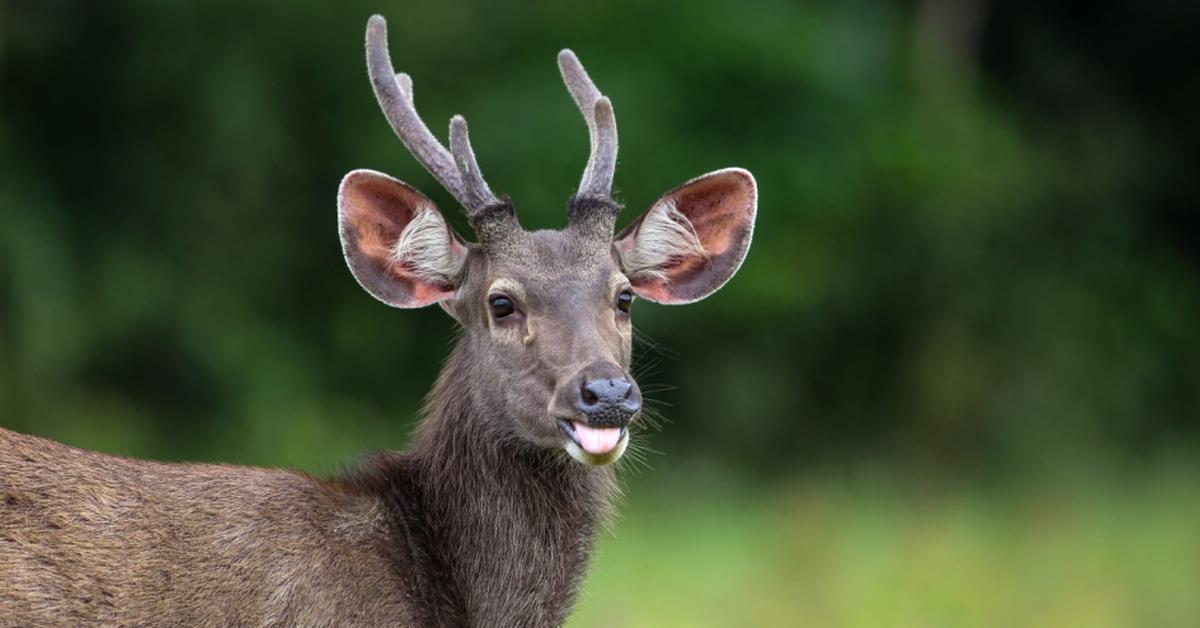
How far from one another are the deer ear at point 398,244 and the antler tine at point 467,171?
0.14 metres

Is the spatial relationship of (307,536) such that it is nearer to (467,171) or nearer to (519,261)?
(519,261)

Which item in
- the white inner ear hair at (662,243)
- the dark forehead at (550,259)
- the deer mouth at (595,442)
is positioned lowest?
the deer mouth at (595,442)

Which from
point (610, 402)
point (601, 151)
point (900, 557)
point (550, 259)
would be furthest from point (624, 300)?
point (900, 557)

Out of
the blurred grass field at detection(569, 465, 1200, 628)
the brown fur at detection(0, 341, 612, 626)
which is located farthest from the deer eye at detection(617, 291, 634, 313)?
the blurred grass field at detection(569, 465, 1200, 628)

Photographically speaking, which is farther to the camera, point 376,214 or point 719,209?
point 719,209

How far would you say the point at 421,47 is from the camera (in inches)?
653

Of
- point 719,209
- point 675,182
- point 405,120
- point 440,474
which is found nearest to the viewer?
point 440,474

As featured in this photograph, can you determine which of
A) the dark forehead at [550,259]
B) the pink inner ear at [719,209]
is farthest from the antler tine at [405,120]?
the pink inner ear at [719,209]

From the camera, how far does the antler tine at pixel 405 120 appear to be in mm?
6594

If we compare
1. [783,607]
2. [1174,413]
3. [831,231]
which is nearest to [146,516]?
[783,607]

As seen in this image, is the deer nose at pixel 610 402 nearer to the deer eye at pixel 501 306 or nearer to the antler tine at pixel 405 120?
the deer eye at pixel 501 306

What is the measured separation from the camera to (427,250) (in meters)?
6.70

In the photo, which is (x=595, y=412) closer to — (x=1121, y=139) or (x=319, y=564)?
(x=319, y=564)

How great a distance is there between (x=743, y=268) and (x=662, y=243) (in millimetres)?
10041
